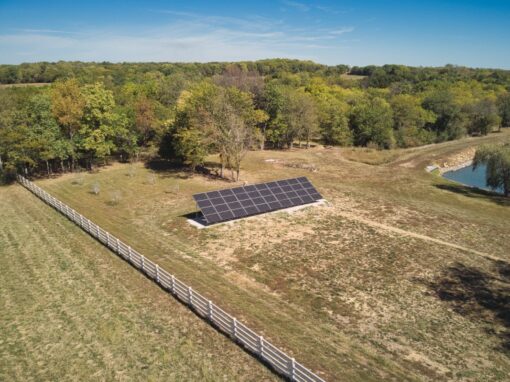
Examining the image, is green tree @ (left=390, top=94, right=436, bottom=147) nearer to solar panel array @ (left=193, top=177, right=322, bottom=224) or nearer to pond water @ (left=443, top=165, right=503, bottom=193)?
pond water @ (left=443, top=165, right=503, bottom=193)

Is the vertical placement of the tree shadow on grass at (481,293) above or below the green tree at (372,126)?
below

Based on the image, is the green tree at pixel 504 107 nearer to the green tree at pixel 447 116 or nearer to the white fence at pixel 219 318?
the green tree at pixel 447 116

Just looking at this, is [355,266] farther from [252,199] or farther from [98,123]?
[98,123]

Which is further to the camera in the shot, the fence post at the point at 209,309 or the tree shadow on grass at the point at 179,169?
the tree shadow on grass at the point at 179,169

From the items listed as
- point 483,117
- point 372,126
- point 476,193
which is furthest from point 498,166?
point 483,117

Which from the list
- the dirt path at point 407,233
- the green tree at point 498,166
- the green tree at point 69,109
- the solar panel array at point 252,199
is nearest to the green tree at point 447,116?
the green tree at point 498,166

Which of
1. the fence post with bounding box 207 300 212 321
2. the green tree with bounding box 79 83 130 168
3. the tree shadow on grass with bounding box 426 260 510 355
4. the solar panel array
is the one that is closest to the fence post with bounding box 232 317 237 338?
the fence post with bounding box 207 300 212 321

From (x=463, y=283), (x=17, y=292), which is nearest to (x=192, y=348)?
(x=17, y=292)
